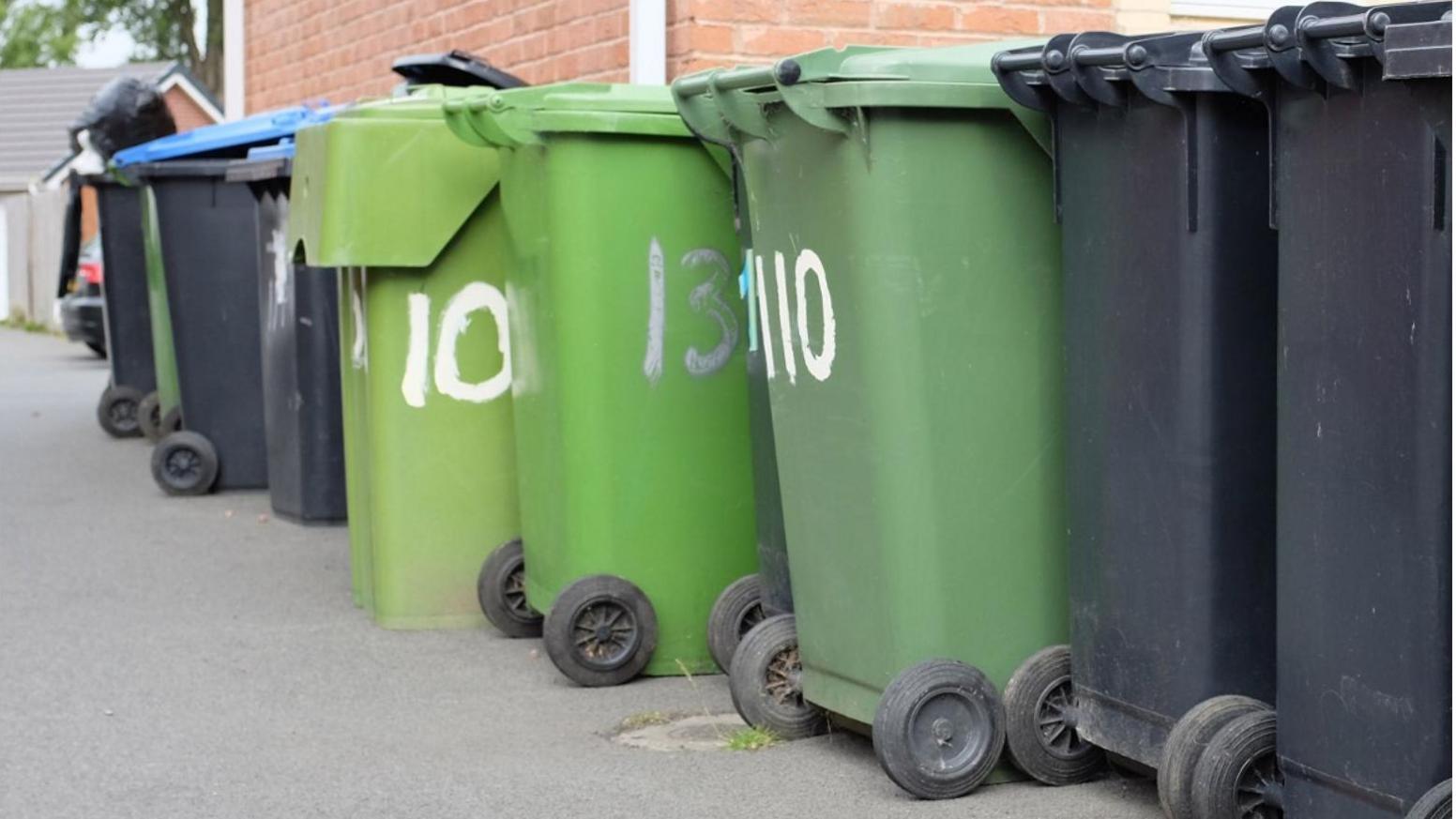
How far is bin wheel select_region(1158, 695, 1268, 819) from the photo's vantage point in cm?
410

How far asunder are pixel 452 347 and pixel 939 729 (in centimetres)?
256

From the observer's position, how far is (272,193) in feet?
29.1

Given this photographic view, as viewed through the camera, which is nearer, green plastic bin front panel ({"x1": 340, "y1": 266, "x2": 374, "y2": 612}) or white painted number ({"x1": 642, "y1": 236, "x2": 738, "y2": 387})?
white painted number ({"x1": 642, "y1": 236, "x2": 738, "y2": 387})

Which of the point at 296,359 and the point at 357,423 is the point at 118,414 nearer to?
the point at 296,359

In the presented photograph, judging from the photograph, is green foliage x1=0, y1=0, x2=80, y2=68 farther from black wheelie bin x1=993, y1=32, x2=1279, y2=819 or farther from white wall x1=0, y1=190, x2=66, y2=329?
black wheelie bin x1=993, y1=32, x2=1279, y2=819

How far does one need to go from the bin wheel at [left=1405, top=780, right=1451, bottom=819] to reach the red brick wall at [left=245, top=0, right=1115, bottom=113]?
462 cm

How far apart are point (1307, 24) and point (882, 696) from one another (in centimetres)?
169

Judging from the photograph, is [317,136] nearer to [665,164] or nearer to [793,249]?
[665,164]

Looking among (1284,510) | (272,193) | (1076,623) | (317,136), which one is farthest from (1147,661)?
(272,193)

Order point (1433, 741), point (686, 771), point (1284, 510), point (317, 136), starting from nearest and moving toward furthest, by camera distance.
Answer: point (1433, 741), point (1284, 510), point (686, 771), point (317, 136)

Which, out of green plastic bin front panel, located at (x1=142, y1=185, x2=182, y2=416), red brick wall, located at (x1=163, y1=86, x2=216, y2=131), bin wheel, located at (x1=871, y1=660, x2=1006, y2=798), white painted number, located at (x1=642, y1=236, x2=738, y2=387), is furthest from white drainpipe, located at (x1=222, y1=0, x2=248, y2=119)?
red brick wall, located at (x1=163, y1=86, x2=216, y2=131)

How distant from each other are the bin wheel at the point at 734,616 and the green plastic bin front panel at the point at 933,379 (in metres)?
0.86

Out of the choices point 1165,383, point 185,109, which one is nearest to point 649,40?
point 1165,383

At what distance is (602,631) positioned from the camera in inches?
231
